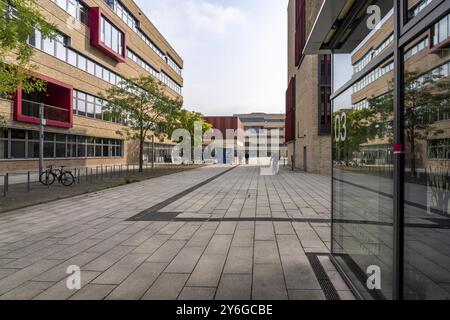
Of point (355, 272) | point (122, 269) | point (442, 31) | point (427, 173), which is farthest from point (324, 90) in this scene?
point (442, 31)

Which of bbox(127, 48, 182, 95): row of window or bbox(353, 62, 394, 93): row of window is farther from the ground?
bbox(127, 48, 182, 95): row of window

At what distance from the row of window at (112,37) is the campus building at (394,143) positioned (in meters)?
35.0

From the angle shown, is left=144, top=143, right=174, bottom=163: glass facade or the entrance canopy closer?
the entrance canopy

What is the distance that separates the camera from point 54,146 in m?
27.9

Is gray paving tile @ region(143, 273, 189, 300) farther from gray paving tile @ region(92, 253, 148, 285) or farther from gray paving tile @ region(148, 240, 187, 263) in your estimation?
gray paving tile @ region(148, 240, 187, 263)

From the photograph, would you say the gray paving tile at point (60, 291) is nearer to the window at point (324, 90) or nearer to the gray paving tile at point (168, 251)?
the gray paving tile at point (168, 251)

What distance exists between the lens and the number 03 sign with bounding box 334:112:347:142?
4480 mm

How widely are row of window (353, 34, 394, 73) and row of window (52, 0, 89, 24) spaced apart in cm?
3040

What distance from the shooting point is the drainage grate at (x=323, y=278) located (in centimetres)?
371

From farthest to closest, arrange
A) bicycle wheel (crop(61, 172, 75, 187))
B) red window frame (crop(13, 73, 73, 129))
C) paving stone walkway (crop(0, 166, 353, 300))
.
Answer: red window frame (crop(13, 73, 73, 129)) < bicycle wheel (crop(61, 172, 75, 187)) < paving stone walkway (crop(0, 166, 353, 300))

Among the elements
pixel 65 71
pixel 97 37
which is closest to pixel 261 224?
pixel 65 71

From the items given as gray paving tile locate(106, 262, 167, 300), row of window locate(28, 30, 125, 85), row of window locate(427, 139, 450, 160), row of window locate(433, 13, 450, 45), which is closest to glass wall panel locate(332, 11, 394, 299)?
row of window locate(427, 139, 450, 160)

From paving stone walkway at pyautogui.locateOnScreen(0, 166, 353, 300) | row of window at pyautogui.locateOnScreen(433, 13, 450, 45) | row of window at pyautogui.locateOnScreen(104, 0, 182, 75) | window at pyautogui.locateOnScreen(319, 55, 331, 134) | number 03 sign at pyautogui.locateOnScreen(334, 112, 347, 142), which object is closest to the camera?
row of window at pyautogui.locateOnScreen(433, 13, 450, 45)

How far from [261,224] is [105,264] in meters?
3.70
